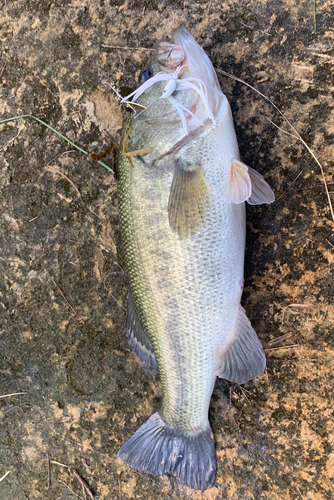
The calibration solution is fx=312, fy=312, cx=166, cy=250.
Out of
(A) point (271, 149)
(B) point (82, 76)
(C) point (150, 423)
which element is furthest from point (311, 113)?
(C) point (150, 423)

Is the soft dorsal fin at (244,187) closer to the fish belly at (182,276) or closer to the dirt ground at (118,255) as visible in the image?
the fish belly at (182,276)

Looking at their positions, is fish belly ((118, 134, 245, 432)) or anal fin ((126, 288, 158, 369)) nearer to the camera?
fish belly ((118, 134, 245, 432))

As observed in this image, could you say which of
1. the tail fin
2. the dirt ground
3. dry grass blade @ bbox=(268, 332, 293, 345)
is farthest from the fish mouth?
the tail fin

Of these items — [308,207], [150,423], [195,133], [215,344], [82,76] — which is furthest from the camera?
[82,76]

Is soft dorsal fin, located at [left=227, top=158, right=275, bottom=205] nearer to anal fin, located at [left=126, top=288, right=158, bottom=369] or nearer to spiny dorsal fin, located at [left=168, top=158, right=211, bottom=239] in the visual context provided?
spiny dorsal fin, located at [left=168, top=158, right=211, bottom=239]

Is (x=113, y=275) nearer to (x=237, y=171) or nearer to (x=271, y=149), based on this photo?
(x=237, y=171)

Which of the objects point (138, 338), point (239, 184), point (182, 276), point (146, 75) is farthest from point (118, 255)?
point (146, 75)

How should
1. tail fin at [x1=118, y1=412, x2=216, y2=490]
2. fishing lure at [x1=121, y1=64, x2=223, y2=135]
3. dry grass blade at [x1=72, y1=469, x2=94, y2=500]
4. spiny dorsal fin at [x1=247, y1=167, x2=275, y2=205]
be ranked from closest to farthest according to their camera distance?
fishing lure at [x1=121, y1=64, x2=223, y2=135], spiny dorsal fin at [x1=247, y1=167, x2=275, y2=205], tail fin at [x1=118, y1=412, x2=216, y2=490], dry grass blade at [x1=72, y1=469, x2=94, y2=500]
